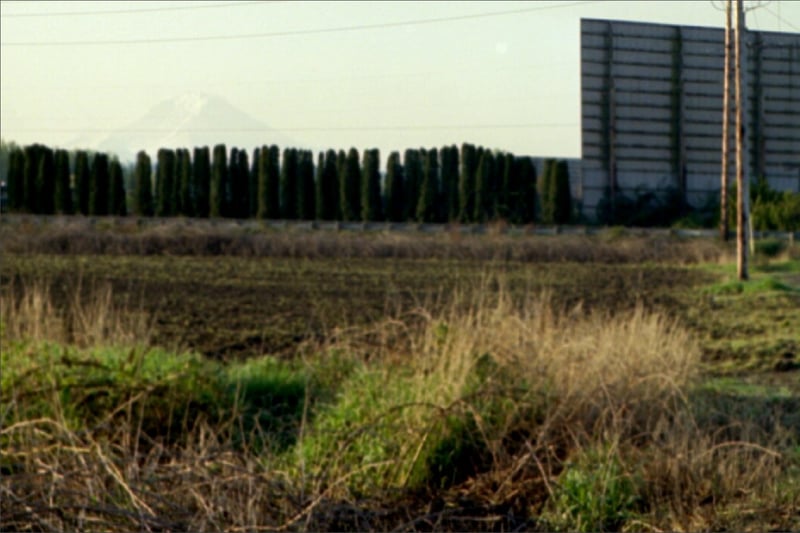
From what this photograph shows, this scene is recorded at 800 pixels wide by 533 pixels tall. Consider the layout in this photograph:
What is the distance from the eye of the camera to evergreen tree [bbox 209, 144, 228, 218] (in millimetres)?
44688

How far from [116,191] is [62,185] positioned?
193cm

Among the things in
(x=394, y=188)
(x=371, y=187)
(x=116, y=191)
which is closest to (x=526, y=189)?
(x=394, y=188)

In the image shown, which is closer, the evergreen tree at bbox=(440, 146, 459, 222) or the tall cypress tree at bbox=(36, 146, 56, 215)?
the tall cypress tree at bbox=(36, 146, 56, 215)

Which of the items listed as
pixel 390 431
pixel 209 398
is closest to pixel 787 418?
pixel 390 431

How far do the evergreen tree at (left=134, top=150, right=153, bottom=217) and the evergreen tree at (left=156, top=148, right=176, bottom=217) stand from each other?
356 millimetres

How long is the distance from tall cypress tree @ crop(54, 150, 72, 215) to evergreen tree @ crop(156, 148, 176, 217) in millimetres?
2990

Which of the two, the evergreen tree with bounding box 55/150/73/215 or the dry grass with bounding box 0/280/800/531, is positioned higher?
the evergreen tree with bounding box 55/150/73/215

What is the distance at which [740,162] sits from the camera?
22.2 m

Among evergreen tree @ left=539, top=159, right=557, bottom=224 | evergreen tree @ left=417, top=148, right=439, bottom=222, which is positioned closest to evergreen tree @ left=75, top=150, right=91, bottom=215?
evergreen tree @ left=417, top=148, right=439, bottom=222

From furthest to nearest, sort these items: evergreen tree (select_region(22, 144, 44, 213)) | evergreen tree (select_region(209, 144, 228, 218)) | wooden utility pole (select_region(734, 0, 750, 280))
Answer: evergreen tree (select_region(209, 144, 228, 218)), evergreen tree (select_region(22, 144, 44, 213)), wooden utility pole (select_region(734, 0, 750, 280))

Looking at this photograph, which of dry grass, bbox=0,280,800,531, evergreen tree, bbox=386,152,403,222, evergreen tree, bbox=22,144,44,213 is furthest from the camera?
evergreen tree, bbox=386,152,403,222

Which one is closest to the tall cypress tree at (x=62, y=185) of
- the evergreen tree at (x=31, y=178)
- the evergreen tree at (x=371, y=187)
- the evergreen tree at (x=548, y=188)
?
the evergreen tree at (x=31, y=178)

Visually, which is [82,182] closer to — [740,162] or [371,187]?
[371,187]

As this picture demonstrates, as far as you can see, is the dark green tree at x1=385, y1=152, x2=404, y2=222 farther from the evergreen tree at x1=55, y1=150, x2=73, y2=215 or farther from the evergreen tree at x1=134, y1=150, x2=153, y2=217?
the evergreen tree at x1=55, y1=150, x2=73, y2=215
